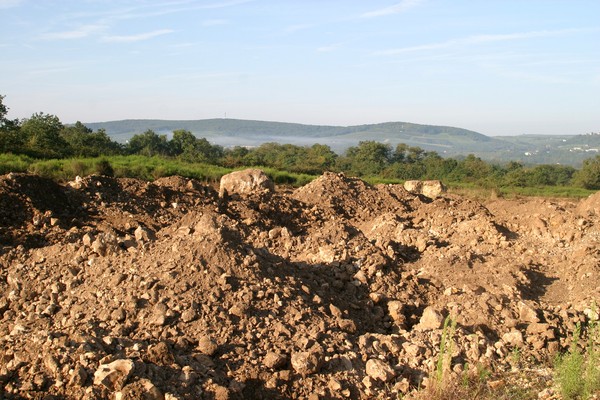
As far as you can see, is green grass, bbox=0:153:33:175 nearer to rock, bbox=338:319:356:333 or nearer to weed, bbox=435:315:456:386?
rock, bbox=338:319:356:333

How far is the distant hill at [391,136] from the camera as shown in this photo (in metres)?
103

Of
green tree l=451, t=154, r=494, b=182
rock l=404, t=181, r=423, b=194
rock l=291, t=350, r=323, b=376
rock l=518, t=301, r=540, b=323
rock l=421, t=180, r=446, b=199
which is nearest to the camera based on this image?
rock l=291, t=350, r=323, b=376

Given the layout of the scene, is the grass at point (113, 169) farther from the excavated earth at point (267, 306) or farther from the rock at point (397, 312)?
the rock at point (397, 312)

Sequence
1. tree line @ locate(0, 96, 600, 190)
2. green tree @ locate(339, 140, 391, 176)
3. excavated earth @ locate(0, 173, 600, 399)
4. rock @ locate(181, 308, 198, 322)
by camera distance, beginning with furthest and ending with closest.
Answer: green tree @ locate(339, 140, 391, 176) → tree line @ locate(0, 96, 600, 190) → rock @ locate(181, 308, 198, 322) → excavated earth @ locate(0, 173, 600, 399)

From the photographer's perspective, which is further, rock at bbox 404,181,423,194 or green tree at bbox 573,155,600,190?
green tree at bbox 573,155,600,190

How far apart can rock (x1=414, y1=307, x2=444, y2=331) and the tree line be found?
14.7 metres

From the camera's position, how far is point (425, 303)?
607 cm

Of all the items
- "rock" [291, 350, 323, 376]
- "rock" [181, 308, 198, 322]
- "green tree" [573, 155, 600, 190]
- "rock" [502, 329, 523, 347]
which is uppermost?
"rock" [181, 308, 198, 322]

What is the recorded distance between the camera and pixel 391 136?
124 m

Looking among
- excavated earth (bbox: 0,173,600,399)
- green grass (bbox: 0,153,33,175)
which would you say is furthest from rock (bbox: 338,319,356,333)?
green grass (bbox: 0,153,33,175)

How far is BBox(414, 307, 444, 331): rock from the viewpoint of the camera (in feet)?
17.2

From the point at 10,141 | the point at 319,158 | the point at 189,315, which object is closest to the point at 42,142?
the point at 10,141

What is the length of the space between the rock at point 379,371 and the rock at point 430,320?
94cm

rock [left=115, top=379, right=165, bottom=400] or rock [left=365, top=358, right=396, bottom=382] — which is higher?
rock [left=115, top=379, right=165, bottom=400]
